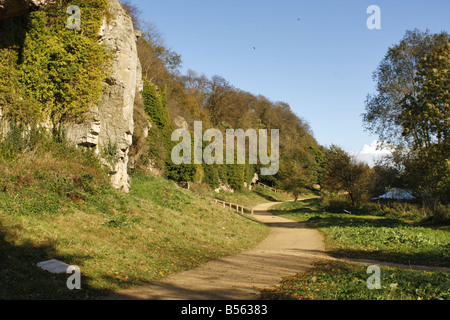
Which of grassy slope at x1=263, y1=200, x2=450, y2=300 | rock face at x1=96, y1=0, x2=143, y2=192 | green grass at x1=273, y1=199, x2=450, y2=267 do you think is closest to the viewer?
grassy slope at x1=263, y1=200, x2=450, y2=300

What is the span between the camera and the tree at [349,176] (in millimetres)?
33438

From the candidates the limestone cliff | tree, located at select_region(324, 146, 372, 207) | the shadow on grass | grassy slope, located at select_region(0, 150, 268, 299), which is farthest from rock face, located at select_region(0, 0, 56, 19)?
tree, located at select_region(324, 146, 372, 207)

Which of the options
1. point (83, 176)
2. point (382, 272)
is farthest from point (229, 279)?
point (83, 176)

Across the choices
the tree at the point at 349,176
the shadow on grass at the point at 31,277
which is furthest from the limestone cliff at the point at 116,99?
the tree at the point at 349,176

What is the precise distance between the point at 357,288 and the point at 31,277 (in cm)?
606

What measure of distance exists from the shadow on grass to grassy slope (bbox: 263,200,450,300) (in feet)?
11.7

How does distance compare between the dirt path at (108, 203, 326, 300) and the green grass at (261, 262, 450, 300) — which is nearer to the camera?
the green grass at (261, 262, 450, 300)

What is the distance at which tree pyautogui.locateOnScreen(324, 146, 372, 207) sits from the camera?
3344 centimetres

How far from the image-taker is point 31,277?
20.4ft

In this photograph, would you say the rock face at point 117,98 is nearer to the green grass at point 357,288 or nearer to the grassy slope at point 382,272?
the grassy slope at point 382,272

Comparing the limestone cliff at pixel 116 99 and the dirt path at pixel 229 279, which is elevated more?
the limestone cliff at pixel 116 99

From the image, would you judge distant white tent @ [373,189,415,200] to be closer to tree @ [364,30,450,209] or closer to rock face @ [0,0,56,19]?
tree @ [364,30,450,209]

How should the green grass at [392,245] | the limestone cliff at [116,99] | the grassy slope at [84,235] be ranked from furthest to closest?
the limestone cliff at [116,99]
the green grass at [392,245]
the grassy slope at [84,235]

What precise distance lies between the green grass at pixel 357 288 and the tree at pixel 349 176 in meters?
27.1
